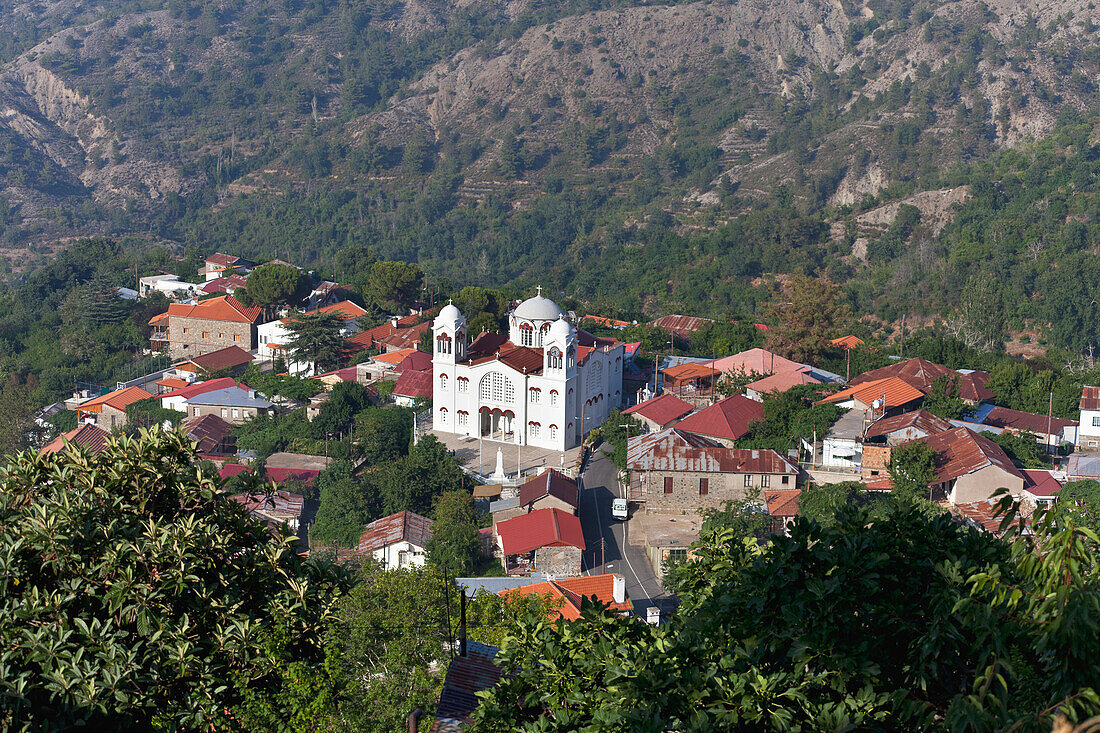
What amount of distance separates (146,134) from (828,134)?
2594 inches

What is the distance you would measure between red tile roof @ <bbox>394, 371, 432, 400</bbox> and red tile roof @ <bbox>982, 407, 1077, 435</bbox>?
55.6ft

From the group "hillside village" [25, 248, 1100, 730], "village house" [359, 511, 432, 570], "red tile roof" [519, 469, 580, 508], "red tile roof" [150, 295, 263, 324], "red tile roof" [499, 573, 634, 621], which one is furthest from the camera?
"red tile roof" [150, 295, 263, 324]

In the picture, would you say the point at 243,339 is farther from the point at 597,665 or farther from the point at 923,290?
the point at 597,665

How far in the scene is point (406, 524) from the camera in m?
24.1

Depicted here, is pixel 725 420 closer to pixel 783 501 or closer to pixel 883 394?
pixel 883 394

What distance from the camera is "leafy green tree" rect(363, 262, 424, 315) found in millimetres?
45125

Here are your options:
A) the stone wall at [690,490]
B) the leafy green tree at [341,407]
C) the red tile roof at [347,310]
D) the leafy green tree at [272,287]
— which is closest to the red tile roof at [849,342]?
the stone wall at [690,490]

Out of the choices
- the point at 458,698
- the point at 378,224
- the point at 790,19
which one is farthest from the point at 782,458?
the point at 790,19

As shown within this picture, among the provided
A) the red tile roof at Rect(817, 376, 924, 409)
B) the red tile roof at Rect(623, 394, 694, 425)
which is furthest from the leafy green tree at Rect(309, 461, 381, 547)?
the red tile roof at Rect(817, 376, 924, 409)

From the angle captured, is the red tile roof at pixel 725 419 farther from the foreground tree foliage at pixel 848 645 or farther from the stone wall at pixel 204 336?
the foreground tree foliage at pixel 848 645

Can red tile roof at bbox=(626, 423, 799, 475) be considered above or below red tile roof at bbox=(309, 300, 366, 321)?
above

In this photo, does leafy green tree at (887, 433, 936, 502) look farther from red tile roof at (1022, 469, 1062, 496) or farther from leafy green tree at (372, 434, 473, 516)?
leafy green tree at (372, 434, 473, 516)

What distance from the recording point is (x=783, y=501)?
2492cm

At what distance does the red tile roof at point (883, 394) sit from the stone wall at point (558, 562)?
426 inches
